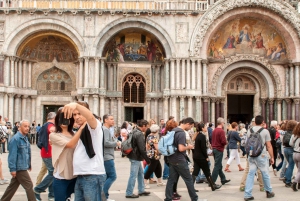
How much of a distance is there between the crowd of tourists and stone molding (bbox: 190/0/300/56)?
1367 cm

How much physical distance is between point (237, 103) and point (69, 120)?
34345mm

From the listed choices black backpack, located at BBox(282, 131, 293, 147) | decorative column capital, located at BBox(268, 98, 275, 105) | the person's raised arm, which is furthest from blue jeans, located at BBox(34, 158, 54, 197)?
decorative column capital, located at BBox(268, 98, 275, 105)

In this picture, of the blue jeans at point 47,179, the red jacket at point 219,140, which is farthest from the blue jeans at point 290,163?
the blue jeans at point 47,179

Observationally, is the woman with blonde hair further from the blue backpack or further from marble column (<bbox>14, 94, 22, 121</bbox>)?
marble column (<bbox>14, 94, 22, 121</bbox>)

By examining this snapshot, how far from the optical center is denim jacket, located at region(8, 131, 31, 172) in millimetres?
8828

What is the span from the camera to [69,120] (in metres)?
6.20

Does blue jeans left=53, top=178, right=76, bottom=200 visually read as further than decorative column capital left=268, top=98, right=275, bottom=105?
No

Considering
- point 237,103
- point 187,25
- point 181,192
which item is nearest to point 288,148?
point 181,192

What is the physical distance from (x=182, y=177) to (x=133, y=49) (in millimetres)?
21827

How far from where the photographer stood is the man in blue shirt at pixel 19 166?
8789 millimetres

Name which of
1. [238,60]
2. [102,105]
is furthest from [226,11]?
[102,105]

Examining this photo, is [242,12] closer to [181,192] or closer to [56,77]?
[56,77]

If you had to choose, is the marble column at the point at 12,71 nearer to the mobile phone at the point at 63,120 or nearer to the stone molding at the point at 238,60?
the stone molding at the point at 238,60

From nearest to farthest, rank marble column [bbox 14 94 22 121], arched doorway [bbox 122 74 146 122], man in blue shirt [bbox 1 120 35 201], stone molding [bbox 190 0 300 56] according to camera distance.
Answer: man in blue shirt [bbox 1 120 35 201] → stone molding [bbox 190 0 300 56] → marble column [bbox 14 94 22 121] → arched doorway [bbox 122 74 146 122]
